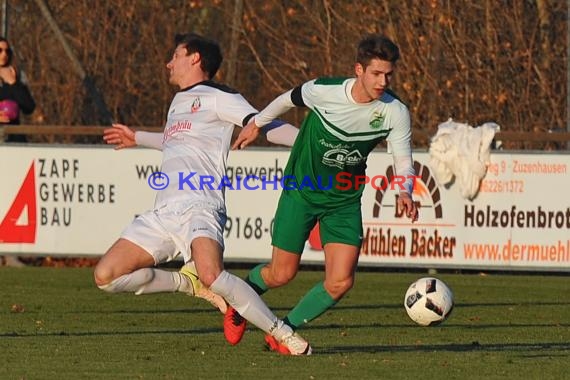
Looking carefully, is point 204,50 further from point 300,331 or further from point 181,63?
point 300,331

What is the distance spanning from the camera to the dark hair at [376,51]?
8625mm

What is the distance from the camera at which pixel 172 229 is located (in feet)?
28.8

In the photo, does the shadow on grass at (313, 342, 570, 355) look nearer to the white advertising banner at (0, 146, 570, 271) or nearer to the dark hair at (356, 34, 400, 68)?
the dark hair at (356, 34, 400, 68)

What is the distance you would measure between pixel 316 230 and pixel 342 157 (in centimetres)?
692

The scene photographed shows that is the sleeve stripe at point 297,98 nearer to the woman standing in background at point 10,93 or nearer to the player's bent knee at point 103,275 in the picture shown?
the player's bent knee at point 103,275

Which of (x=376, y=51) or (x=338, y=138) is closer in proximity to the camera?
(x=376, y=51)

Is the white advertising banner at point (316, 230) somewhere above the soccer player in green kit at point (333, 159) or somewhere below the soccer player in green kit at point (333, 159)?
below

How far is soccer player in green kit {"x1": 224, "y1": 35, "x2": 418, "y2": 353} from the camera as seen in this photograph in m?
8.78

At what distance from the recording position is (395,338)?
10.2 m

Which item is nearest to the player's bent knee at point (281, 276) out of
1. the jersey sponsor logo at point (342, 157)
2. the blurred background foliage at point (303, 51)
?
the jersey sponsor logo at point (342, 157)

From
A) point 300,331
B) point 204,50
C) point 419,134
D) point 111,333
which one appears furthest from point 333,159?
point 419,134

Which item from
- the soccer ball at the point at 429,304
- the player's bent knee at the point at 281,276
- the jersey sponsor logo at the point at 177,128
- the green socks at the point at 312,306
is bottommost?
the soccer ball at the point at 429,304

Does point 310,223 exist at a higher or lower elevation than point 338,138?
lower

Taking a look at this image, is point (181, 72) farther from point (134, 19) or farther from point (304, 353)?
point (134, 19)
